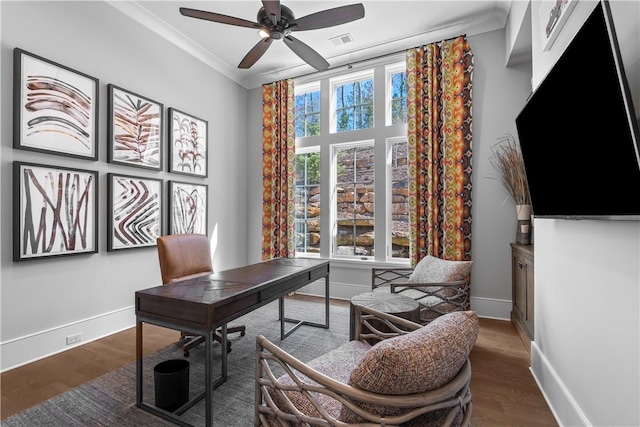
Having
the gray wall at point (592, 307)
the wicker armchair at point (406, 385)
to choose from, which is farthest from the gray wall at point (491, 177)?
the wicker armchair at point (406, 385)

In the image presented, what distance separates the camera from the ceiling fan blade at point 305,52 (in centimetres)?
275

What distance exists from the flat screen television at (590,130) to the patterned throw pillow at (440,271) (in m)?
1.15

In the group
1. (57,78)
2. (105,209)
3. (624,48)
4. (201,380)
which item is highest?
(57,78)

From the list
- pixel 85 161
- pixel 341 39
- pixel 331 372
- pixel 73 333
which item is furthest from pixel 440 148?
pixel 73 333

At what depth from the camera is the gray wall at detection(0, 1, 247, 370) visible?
7.88 ft

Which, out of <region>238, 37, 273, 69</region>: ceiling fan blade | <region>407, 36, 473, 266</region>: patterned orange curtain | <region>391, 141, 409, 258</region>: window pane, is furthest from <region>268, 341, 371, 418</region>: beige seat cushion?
<region>238, 37, 273, 69</region>: ceiling fan blade

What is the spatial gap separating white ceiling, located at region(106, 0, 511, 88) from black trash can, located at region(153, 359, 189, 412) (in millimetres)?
3441

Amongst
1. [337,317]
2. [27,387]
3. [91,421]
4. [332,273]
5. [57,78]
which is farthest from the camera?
[332,273]

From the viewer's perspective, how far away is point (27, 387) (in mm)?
2113

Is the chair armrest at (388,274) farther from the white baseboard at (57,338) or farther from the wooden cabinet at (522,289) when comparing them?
the white baseboard at (57,338)

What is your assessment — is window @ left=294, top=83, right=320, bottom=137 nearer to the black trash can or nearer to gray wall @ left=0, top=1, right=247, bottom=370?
gray wall @ left=0, top=1, right=247, bottom=370

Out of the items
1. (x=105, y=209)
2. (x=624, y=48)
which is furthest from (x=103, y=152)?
(x=624, y=48)

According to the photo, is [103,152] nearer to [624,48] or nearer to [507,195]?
[624,48]

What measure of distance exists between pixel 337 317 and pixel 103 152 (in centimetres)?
305
